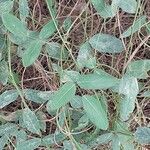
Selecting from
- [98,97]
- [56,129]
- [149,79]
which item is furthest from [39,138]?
[149,79]

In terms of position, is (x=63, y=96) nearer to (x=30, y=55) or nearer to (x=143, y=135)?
(x=30, y=55)

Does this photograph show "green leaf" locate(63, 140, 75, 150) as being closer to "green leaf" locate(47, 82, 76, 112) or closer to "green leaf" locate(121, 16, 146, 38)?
"green leaf" locate(47, 82, 76, 112)

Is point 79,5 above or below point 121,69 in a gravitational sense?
above

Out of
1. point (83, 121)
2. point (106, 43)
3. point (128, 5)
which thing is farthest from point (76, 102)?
point (128, 5)

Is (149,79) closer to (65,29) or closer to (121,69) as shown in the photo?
(121,69)

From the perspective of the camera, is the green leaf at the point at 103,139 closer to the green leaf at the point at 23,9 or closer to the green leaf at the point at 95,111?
the green leaf at the point at 95,111

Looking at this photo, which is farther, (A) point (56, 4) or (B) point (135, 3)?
(A) point (56, 4)
